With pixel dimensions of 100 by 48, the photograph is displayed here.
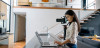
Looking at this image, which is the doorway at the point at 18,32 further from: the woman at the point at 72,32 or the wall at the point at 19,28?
the woman at the point at 72,32

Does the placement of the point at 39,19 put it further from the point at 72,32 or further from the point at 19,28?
the point at 72,32

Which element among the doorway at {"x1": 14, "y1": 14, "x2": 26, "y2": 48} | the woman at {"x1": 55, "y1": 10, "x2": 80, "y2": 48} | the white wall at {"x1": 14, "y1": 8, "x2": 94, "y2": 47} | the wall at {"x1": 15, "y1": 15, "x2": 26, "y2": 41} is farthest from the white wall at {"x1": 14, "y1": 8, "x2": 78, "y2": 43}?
the woman at {"x1": 55, "y1": 10, "x2": 80, "y2": 48}

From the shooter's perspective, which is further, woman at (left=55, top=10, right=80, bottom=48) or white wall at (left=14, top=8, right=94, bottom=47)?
white wall at (left=14, top=8, right=94, bottom=47)

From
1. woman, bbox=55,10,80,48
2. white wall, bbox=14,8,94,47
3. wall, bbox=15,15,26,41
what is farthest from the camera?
wall, bbox=15,15,26,41

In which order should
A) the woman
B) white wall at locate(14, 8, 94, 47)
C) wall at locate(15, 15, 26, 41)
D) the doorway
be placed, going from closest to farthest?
1. the woman
2. white wall at locate(14, 8, 94, 47)
3. the doorway
4. wall at locate(15, 15, 26, 41)

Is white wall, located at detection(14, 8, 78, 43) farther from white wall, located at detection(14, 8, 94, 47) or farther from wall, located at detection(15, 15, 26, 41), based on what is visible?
wall, located at detection(15, 15, 26, 41)

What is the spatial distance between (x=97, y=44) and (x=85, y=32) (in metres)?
4.42

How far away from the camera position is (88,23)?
7148mm

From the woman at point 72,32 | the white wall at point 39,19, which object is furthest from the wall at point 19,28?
the woman at point 72,32

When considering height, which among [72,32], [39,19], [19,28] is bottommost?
[19,28]

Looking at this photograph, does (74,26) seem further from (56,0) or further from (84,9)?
(56,0)

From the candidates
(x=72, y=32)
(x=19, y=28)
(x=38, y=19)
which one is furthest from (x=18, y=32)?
(x=72, y=32)

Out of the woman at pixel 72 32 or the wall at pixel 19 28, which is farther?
the wall at pixel 19 28

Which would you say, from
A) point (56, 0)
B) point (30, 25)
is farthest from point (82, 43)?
point (56, 0)
